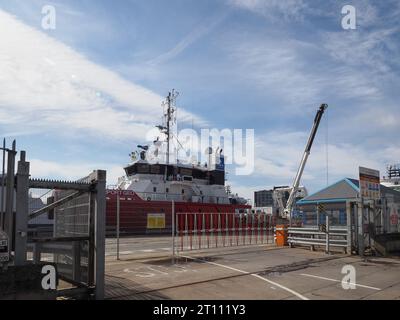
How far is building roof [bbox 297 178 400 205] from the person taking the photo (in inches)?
1078

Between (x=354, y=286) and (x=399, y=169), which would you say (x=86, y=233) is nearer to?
(x=354, y=286)

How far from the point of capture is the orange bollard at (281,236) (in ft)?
61.5

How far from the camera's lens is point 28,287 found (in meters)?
5.69

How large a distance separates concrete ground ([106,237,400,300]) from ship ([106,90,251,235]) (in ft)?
56.5

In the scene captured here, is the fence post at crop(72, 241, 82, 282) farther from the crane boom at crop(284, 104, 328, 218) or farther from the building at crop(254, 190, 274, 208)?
the building at crop(254, 190, 274, 208)

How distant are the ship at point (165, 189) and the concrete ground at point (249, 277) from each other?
1723 centimetres

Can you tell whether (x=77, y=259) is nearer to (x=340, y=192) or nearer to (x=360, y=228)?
(x=360, y=228)

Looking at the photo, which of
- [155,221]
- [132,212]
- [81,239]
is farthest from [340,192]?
[81,239]

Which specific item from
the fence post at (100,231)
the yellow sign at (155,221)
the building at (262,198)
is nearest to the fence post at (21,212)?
the fence post at (100,231)

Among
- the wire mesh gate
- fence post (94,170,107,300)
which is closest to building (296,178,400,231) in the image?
the wire mesh gate

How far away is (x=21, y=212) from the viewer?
5988 mm
